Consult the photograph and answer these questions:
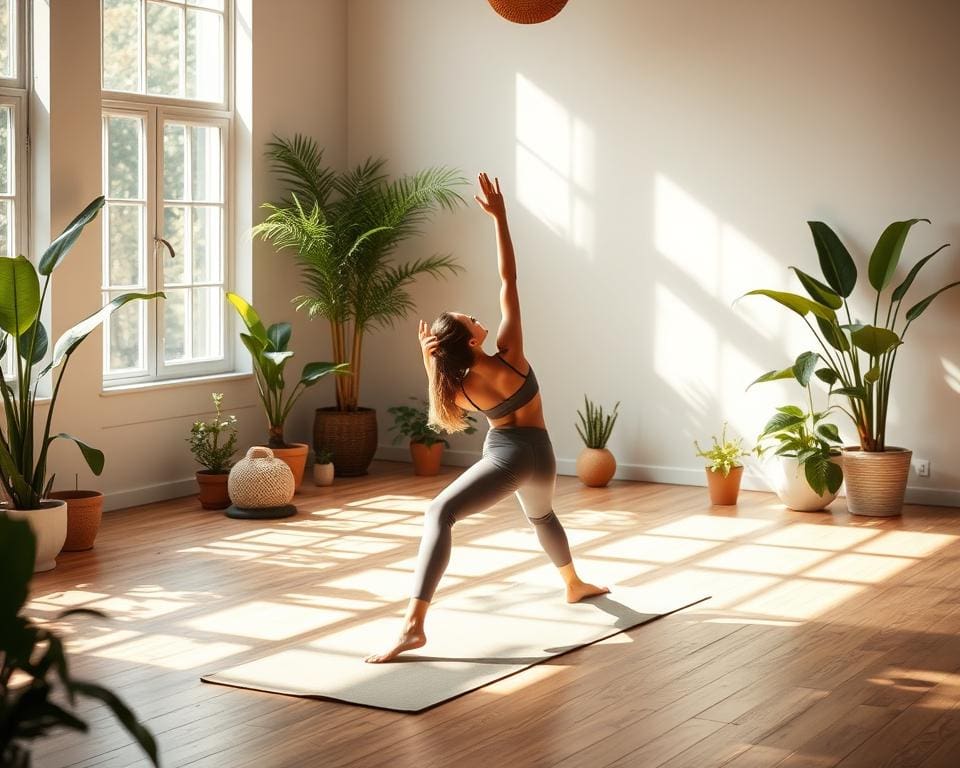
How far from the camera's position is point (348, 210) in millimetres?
7902

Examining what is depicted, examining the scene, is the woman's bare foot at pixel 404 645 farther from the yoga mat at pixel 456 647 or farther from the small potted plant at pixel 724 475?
the small potted plant at pixel 724 475

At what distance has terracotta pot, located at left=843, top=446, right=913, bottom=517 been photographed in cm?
664

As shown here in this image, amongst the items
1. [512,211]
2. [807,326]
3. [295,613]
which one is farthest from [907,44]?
[295,613]

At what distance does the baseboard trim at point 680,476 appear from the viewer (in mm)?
6961

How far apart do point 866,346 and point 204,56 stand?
4.11 metres

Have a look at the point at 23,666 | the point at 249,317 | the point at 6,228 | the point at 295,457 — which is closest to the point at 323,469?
the point at 295,457

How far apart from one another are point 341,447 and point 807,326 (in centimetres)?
281

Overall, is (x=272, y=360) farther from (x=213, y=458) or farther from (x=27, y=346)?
(x=27, y=346)

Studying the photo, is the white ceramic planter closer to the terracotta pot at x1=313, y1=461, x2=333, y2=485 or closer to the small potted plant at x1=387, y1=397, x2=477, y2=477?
the small potted plant at x1=387, y1=397, x2=477, y2=477

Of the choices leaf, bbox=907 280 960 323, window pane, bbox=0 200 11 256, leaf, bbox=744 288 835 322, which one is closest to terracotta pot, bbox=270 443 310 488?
window pane, bbox=0 200 11 256

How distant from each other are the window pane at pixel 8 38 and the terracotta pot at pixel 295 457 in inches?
92.3

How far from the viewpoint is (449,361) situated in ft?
14.3

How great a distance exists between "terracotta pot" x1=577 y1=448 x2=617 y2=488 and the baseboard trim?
28 cm

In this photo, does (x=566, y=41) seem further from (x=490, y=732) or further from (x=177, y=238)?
(x=490, y=732)
